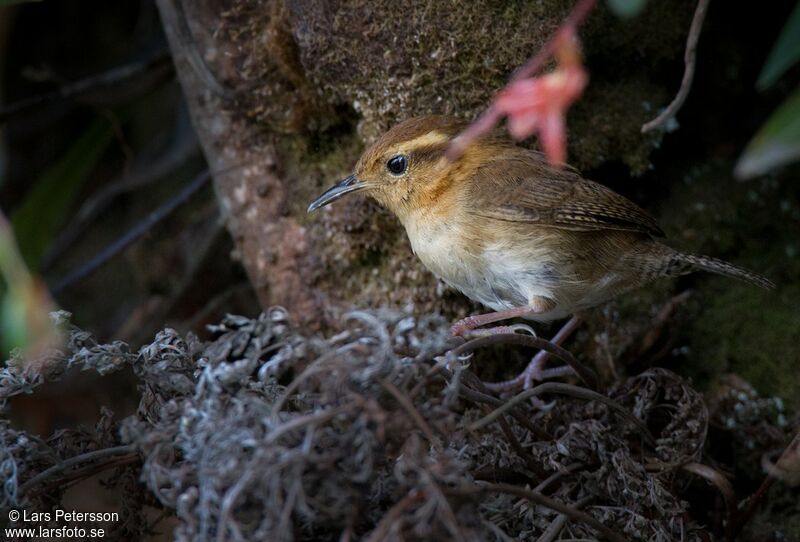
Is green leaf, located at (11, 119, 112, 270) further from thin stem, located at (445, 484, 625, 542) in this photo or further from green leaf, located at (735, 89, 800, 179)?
green leaf, located at (735, 89, 800, 179)

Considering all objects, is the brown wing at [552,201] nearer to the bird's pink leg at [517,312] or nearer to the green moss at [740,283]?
the bird's pink leg at [517,312]

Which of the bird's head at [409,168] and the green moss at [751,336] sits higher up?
the bird's head at [409,168]

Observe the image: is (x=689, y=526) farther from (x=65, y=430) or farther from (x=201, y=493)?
(x=65, y=430)

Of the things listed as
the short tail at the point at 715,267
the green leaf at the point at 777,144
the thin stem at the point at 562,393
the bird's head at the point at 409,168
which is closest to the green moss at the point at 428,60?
the bird's head at the point at 409,168

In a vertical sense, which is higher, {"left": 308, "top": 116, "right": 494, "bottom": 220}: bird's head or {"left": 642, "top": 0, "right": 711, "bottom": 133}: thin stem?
{"left": 308, "top": 116, "right": 494, "bottom": 220}: bird's head

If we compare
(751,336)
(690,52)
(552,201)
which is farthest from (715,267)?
(690,52)

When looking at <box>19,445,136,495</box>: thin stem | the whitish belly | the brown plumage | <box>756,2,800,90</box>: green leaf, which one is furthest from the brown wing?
<box>19,445,136,495</box>: thin stem
